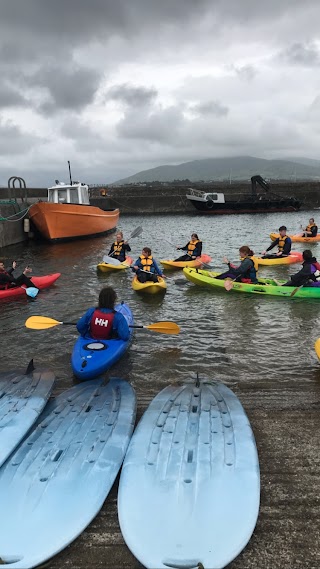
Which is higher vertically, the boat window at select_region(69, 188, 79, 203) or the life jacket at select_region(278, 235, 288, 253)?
the boat window at select_region(69, 188, 79, 203)

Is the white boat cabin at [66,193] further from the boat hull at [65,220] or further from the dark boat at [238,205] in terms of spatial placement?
the dark boat at [238,205]

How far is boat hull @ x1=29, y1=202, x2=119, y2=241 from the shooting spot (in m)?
22.2

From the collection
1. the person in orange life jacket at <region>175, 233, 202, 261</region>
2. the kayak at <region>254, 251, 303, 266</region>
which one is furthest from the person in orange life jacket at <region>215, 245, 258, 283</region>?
the kayak at <region>254, 251, 303, 266</region>

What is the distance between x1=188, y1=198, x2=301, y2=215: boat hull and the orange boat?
→ 20682 mm

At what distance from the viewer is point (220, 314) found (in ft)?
33.6

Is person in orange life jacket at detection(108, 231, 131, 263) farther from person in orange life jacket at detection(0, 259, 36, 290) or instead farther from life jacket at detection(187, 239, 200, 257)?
person in orange life jacket at detection(0, 259, 36, 290)

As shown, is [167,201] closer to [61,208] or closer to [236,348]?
[61,208]

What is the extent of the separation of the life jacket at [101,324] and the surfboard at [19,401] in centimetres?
108

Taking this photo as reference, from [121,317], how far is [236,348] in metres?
2.56

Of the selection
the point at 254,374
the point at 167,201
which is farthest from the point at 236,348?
the point at 167,201

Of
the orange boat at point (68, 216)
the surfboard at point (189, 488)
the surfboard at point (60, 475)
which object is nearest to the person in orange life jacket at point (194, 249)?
the orange boat at point (68, 216)

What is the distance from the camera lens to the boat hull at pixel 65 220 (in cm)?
2223

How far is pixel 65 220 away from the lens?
23344 millimetres

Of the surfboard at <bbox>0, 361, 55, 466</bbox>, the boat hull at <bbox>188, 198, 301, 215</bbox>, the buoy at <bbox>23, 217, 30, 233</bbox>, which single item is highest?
the boat hull at <bbox>188, 198, 301, 215</bbox>
